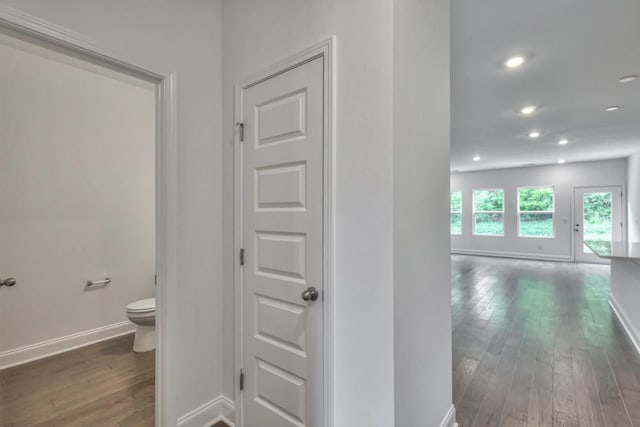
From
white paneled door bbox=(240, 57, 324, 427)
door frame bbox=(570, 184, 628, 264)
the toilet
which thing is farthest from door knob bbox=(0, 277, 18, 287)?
door frame bbox=(570, 184, 628, 264)

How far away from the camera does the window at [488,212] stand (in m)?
8.72

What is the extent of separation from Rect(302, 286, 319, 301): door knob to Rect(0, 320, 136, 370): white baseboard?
9.61ft

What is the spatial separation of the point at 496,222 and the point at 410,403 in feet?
29.5

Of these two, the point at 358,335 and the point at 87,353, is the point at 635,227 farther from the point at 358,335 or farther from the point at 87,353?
the point at 87,353

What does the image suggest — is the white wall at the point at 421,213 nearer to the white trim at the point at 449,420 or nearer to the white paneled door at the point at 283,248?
the white trim at the point at 449,420

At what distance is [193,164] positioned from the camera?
180 centimetres

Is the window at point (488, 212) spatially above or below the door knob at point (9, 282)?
above

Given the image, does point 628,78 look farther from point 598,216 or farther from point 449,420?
point 598,216

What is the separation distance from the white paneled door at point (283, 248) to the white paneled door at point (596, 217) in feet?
28.7

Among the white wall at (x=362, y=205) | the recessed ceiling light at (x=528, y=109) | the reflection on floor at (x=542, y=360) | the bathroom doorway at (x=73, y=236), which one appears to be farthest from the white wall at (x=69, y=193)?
the recessed ceiling light at (x=528, y=109)

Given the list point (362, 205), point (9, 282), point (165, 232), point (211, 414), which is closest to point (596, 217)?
point (362, 205)

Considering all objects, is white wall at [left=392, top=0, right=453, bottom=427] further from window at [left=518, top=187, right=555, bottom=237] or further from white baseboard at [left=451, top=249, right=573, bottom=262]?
window at [left=518, top=187, right=555, bottom=237]

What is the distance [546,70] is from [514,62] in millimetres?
414

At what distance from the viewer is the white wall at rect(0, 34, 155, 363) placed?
262cm
